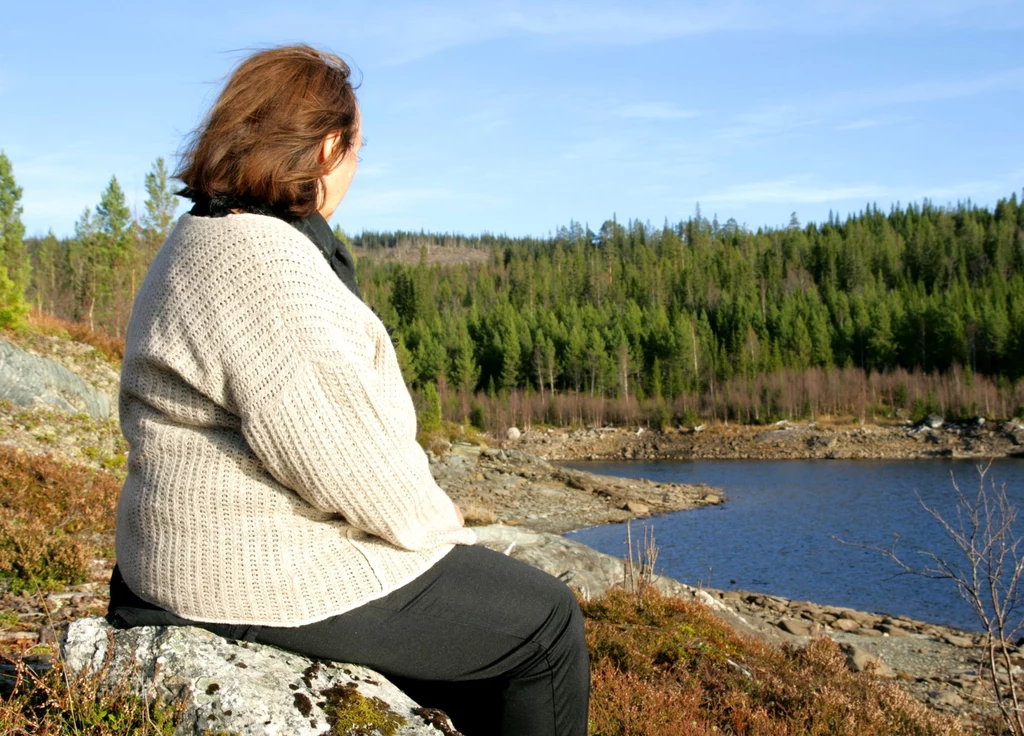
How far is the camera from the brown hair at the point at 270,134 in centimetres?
200


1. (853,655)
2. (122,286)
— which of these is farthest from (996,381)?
(853,655)

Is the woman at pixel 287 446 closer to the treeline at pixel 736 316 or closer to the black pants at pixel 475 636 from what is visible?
the black pants at pixel 475 636

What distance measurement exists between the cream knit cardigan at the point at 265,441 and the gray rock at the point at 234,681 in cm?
19

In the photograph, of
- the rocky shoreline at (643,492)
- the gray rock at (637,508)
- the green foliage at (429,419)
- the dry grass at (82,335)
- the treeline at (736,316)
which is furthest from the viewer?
the treeline at (736,316)

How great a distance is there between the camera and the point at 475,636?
82.8 inches

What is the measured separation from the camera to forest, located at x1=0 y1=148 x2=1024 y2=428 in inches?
2176

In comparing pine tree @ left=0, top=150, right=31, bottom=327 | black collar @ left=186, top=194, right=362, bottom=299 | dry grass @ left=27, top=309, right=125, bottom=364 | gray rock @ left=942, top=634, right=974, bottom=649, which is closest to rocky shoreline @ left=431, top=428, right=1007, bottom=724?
gray rock @ left=942, top=634, right=974, bottom=649

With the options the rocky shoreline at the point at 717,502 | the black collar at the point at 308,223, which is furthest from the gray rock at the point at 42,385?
the black collar at the point at 308,223

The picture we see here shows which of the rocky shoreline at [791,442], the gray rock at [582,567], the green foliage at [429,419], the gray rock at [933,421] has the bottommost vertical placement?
the rocky shoreline at [791,442]

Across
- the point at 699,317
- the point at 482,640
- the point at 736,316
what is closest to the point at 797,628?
the point at 482,640

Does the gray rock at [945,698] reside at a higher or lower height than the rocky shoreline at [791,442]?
higher

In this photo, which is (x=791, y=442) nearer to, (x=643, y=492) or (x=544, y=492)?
(x=643, y=492)

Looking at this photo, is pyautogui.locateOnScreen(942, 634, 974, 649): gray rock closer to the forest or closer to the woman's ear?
the woman's ear

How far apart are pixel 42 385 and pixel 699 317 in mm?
90374
